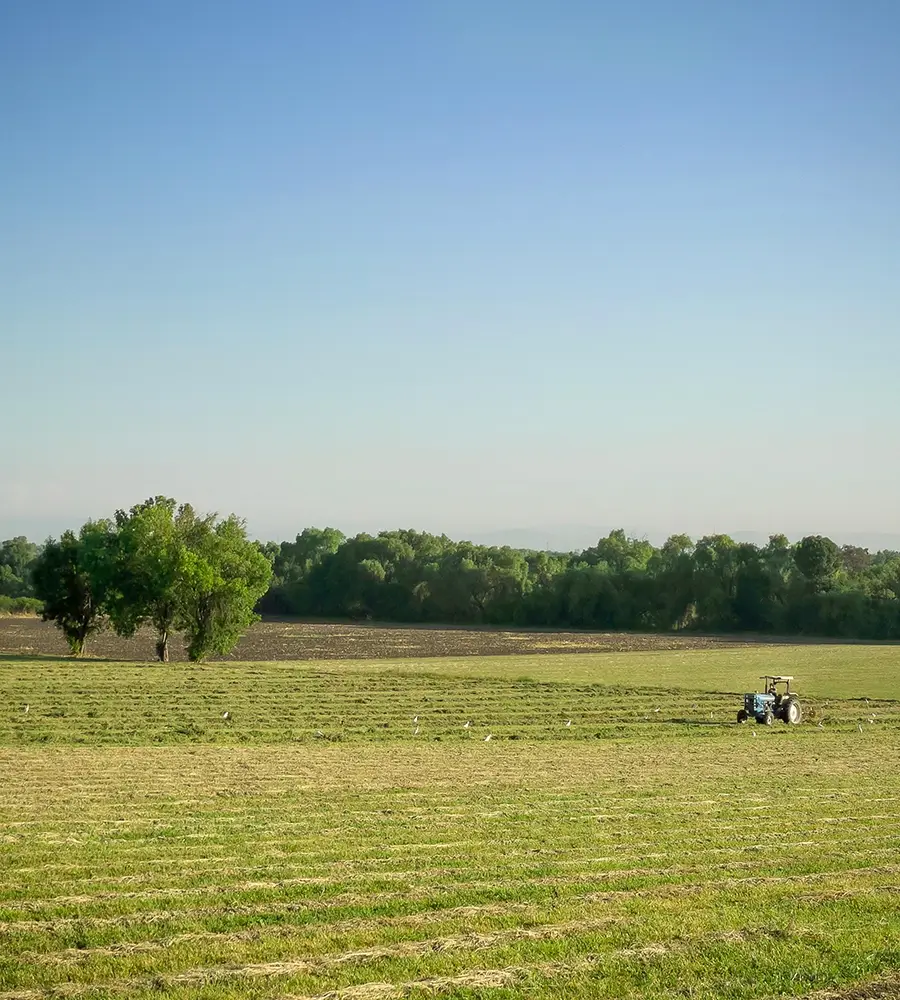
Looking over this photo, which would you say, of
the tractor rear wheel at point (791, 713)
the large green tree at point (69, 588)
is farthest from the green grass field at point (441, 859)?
the large green tree at point (69, 588)

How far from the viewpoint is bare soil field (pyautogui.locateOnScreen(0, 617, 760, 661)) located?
84.6 meters

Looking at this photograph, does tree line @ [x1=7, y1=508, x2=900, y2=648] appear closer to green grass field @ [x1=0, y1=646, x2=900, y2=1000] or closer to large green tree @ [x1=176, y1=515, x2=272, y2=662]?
large green tree @ [x1=176, y1=515, x2=272, y2=662]

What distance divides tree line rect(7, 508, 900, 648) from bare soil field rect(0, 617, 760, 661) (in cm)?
463

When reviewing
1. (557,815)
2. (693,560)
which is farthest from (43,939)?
(693,560)

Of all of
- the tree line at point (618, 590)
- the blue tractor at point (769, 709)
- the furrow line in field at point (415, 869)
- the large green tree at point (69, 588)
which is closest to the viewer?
the furrow line in field at point (415, 869)

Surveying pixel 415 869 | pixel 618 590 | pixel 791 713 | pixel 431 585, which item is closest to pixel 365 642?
pixel 618 590

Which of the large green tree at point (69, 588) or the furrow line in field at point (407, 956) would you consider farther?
the large green tree at point (69, 588)

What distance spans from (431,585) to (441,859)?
141140 millimetres

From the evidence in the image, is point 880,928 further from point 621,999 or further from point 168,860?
point 168,860

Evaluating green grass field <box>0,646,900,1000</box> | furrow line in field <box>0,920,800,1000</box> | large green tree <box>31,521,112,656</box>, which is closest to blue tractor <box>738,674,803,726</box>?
green grass field <box>0,646,900,1000</box>

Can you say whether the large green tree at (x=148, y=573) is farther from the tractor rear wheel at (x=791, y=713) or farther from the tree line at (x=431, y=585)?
the tractor rear wheel at (x=791, y=713)

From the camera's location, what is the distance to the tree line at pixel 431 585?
7275cm

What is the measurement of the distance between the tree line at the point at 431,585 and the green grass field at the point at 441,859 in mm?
31843

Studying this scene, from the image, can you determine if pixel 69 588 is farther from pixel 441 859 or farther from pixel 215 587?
pixel 441 859
